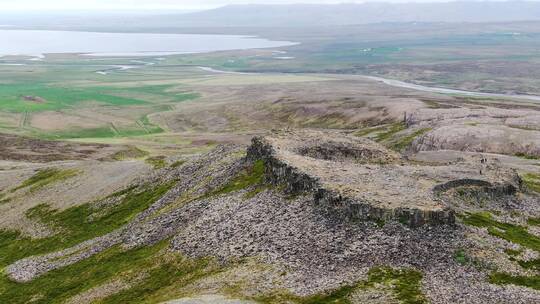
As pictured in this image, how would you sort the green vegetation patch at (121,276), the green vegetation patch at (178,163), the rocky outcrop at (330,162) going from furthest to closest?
the green vegetation patch at (178,163) → the green vegetation patch at (121,276) → the rocky outcrop at (330,162)

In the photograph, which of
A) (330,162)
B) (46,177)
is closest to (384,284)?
(330,162)

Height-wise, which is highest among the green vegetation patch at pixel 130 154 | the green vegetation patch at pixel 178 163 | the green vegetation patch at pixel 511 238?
the green vegetation patch at pixel 511 238

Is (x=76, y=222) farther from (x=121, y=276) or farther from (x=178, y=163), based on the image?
(x=121, y=276)

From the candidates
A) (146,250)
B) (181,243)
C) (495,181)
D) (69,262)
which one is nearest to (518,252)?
(495,181)

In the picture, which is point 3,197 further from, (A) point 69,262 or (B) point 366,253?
(B) point 366,253

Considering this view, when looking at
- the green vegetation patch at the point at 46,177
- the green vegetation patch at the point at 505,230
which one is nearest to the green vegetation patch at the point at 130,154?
the green vegetation patch at the point at 46,177

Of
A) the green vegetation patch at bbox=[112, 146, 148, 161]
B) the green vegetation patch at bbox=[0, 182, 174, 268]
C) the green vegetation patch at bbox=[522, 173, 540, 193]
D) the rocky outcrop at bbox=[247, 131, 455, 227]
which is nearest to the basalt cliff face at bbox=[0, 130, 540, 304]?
the rocky outcrop at bbox=[247, 131, 455, 227]

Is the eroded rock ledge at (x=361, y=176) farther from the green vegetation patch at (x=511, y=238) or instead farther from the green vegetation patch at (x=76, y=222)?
the green vegetation patch at (x=76, y=222)

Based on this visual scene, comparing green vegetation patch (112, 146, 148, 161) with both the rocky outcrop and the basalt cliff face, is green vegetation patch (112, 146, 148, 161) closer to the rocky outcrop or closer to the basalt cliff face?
the basalt cliff face
